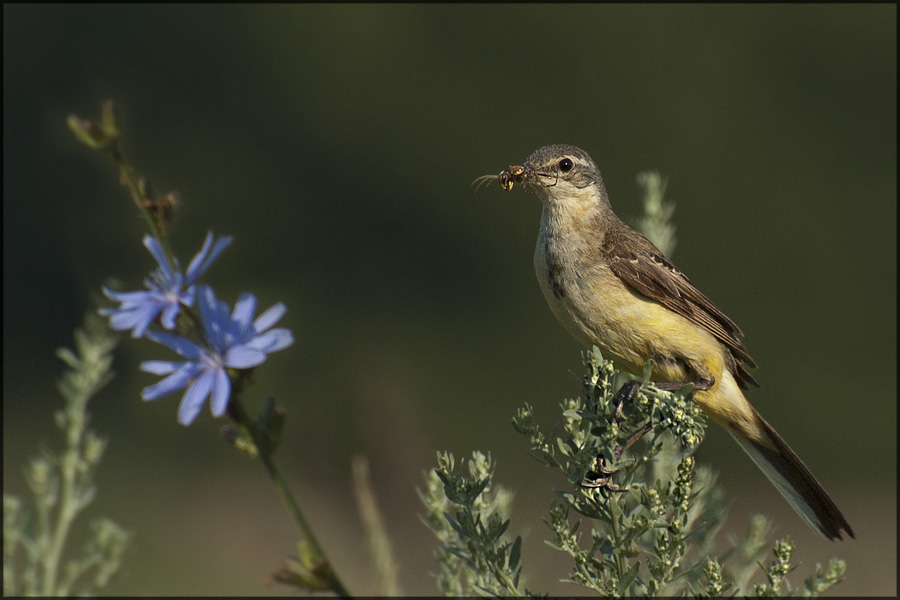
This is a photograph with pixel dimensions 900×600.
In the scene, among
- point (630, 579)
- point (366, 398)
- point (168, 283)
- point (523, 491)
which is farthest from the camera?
point (523, 491)

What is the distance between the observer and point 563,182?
3.76 meters

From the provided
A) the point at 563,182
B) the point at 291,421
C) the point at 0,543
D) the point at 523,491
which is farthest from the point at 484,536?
the point at 291,421

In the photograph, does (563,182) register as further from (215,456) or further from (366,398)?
(215,456)

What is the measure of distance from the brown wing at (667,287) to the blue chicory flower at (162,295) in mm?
1738

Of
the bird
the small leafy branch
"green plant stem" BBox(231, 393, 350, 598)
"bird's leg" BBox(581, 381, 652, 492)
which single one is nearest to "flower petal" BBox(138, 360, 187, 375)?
"green plant stem" BBox(231, 393, 350, 598)

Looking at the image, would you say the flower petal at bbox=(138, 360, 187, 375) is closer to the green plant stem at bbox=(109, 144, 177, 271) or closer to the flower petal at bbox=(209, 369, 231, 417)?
the flower petal at bbox=(209, 369, 231, 417)

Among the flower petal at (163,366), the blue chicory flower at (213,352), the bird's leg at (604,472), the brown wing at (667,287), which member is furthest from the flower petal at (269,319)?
the brown wing at (667,287)

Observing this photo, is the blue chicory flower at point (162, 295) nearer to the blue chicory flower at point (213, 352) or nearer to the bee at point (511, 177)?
the blue chicory flower at point (213, 352)

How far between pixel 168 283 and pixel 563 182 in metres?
2.01

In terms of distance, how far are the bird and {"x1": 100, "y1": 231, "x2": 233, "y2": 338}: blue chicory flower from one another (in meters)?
1.50

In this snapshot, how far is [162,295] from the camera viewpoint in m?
2.07

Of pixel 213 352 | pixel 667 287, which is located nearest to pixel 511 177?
pixel 667 287

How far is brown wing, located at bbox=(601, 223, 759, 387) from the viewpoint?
3.41 metres

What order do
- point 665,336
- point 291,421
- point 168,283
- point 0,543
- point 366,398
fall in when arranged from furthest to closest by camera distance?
1. point 291,421
2. point 366,398
3. point 665,336
4. point 0,543
5. point 168,283
